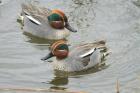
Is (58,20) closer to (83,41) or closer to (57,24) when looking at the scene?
(57,24)

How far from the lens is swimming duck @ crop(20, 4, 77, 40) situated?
41.7ft

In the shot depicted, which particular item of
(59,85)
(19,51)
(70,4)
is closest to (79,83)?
(59,85)

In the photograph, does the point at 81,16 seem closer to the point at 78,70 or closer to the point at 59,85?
the point at 78,70

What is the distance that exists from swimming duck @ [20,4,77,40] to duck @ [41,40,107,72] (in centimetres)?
161

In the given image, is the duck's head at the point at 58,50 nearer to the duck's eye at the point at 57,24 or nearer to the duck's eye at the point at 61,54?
the duck's eye at the point at 61,54

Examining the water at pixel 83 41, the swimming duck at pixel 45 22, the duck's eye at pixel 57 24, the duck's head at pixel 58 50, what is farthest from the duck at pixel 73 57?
the duck's eye at pixel 57 24

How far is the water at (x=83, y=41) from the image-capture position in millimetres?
9777

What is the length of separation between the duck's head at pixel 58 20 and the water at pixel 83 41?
33 cm

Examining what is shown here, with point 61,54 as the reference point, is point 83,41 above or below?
below

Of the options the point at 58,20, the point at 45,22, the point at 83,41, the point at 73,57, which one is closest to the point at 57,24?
the point at 58,20

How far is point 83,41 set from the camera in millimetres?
12023

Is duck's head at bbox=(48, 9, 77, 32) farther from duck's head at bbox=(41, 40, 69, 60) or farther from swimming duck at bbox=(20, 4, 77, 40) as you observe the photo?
duck's head at bbox=(41, 40, 69, 60)

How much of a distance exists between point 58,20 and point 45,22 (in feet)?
1.31

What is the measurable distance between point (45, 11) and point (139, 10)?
2.40m
